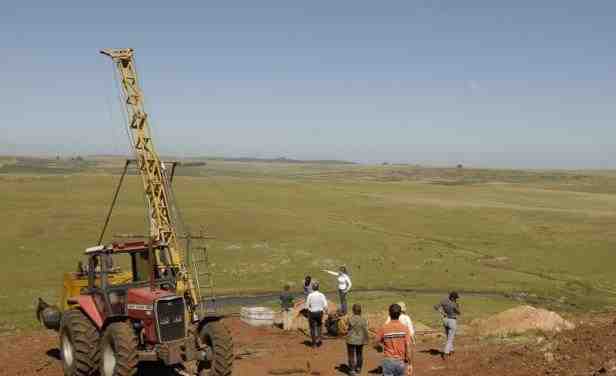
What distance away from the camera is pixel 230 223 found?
53.9 meters

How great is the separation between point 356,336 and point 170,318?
3.93 metres

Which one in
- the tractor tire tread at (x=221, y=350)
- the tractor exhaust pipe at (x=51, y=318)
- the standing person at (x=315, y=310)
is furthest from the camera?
the standing person at (x=315, y=310)

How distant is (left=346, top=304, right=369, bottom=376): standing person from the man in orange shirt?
10.5 ft

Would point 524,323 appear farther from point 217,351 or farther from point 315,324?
point 217,351

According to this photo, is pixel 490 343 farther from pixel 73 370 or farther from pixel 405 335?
pixel 73 370

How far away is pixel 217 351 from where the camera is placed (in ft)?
41.2

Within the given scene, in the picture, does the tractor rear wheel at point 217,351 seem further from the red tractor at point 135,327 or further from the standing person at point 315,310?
the standing person at point 315,310

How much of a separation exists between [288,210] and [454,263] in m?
31.3

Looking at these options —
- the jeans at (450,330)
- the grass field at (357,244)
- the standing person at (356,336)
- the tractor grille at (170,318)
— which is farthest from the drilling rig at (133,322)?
the grass field at (357,244)

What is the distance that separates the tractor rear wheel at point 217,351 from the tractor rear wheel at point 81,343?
7.91 ft

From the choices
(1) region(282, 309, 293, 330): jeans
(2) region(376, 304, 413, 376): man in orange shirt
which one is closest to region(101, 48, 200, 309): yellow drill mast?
(1) region(282, 309, 293, 330): jeans

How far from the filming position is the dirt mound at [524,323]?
61.0 feet

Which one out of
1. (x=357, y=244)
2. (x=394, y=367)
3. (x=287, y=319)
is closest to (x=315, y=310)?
(x=287, y=319)

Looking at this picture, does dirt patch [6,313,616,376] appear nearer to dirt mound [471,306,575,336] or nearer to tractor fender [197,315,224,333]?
dirt mound [471,306,575,336]
